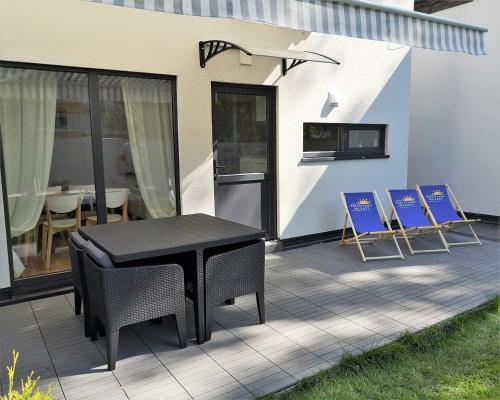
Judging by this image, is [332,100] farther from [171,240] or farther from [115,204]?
[171,240]

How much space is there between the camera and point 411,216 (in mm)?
6730

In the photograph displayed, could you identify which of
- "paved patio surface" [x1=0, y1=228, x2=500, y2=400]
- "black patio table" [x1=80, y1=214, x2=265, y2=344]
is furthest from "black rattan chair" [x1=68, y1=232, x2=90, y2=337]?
"paved patio surface" [x1=0, y1=228, x2=500, y2=400]

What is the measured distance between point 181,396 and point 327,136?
5.41 meters

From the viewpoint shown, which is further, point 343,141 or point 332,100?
point 343,141

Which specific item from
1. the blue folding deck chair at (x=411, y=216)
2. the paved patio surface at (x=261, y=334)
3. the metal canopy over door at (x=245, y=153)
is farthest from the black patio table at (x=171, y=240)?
the blue folding deck chair at (x=411, y=216)

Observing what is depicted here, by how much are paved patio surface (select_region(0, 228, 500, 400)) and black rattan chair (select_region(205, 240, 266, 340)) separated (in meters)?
0.39

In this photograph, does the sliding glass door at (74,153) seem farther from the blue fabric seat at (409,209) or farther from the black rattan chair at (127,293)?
the blue fabric seat at (409,209)

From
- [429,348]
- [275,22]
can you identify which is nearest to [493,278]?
[429,348]

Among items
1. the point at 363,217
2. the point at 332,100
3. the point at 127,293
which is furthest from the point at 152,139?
the point at 363,217

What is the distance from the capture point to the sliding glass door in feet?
15.6

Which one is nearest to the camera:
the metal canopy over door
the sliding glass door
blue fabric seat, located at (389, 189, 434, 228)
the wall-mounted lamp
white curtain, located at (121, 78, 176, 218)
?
the sliding glass door

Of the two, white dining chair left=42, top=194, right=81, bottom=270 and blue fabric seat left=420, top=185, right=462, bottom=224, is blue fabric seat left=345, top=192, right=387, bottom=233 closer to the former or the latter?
blue fabric seat left=420, top=185, right=462, bottom=224

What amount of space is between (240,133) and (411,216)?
3119 mm

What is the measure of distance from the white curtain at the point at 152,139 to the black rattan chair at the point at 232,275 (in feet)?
→ 7.41
